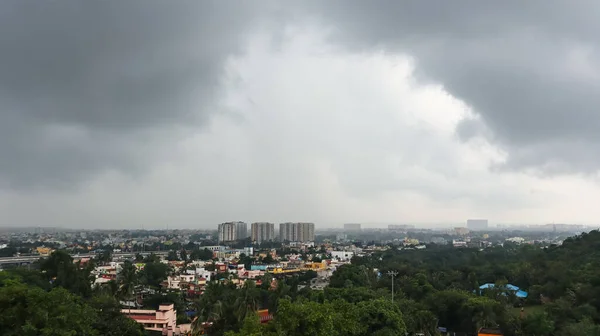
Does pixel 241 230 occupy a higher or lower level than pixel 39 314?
lower

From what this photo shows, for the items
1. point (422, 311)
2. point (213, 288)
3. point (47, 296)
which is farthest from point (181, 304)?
point (47, 296)

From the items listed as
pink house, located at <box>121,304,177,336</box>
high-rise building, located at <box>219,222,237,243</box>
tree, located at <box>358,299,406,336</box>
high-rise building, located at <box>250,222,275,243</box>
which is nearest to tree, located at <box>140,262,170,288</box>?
pink house, located at <box>121,304,177,336</box>

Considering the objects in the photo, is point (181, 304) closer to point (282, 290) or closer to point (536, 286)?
point (282, 290)

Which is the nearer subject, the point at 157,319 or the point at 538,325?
the point at 538,325

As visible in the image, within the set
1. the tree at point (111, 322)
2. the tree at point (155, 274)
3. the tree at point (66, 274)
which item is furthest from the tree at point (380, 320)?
the tree at point (155, 274)

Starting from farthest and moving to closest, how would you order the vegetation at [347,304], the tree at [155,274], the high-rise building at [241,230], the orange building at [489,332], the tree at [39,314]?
the high-rise building at [241,230]
the tree at [155,274]
the orange building at [489,332]
the vegetation at [347,304]
the tree at [39,314]

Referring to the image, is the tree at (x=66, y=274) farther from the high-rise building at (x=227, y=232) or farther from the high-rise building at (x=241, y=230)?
the high-rise building at (x=241, y=230)

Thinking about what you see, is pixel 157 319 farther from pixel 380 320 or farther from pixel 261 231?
pixel 261 231

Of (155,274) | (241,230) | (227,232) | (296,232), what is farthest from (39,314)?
(241,230)
